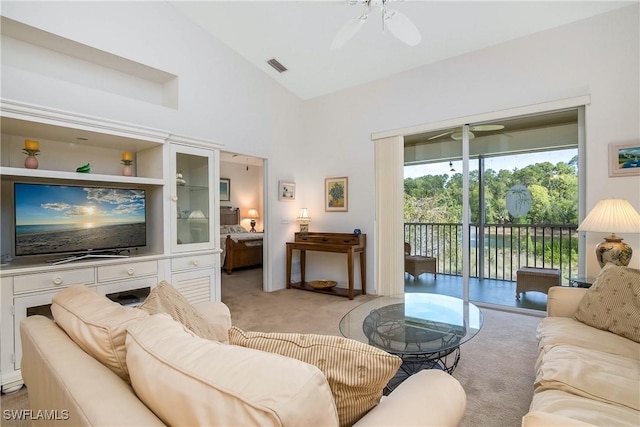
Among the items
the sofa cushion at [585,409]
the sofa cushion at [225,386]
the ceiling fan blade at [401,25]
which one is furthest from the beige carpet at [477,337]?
the ceiling fan blade at [401,25]

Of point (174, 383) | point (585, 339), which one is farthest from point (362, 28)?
point (174, 383)

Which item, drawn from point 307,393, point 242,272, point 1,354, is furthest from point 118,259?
point 242,272

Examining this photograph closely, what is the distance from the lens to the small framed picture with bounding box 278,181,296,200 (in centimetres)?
470

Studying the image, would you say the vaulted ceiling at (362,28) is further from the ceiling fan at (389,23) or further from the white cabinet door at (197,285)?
the white cabinet door at (197,285)

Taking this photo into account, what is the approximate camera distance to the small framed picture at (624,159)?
2839 mm

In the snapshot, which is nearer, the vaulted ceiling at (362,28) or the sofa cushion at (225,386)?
the sofa cushion at (225,386)

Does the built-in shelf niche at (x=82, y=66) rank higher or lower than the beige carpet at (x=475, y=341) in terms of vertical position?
higher

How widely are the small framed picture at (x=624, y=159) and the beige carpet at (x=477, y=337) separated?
5.37 feet

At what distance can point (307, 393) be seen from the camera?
0.60m

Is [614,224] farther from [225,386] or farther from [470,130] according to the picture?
[225,386]

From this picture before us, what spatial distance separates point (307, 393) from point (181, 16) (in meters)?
4.12

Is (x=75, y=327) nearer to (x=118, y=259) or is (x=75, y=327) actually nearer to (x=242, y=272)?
(x=118, y=259)

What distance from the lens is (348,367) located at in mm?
805

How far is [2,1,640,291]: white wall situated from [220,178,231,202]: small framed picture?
3331 millimetres
